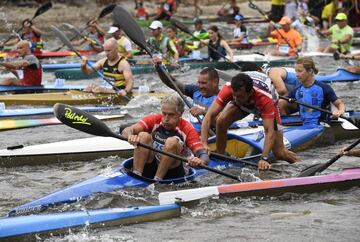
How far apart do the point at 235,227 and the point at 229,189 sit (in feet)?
1.86

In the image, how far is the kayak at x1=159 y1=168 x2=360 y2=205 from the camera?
8.17 metres

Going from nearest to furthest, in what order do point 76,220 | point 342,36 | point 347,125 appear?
point 76,220
point 347,125
point 342,36

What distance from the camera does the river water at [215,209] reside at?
7664 millimetres

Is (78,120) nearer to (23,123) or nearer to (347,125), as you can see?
(23,123)

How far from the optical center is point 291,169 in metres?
10.2

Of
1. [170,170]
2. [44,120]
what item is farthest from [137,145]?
[44,120]

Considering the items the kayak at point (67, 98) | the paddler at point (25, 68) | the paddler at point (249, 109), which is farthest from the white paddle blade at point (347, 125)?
the paddler at point (25, 68)

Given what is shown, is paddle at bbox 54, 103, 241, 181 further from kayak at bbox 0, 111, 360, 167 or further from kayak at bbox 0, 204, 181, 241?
kayak at bbox 0, 111, 360, 167

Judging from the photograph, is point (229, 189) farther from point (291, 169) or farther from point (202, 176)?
point (291, 169)

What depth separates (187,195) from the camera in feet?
26.9

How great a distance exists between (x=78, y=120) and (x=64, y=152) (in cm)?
199

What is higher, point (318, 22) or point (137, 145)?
point (137, 145)

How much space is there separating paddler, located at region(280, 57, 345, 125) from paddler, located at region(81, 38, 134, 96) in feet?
11.3

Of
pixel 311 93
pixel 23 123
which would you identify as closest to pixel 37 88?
pixel 23 123
